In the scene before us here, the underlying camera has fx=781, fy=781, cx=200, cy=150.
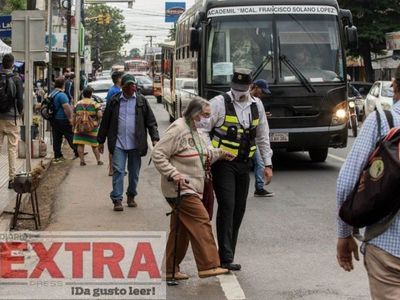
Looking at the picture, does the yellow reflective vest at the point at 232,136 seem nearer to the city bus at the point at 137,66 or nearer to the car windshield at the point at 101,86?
the car windshield at the point at 101,86

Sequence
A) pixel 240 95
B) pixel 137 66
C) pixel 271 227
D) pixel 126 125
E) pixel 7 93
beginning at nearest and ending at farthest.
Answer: pixel 240 95 < pixel 271 227 < pixel 126 125 < pixel 7 93 < pixel 137 66

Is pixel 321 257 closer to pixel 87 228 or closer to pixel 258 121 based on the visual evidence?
pixel 258 121

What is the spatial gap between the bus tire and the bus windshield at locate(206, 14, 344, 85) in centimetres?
188

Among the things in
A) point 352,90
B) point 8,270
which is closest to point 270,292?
point 8,270

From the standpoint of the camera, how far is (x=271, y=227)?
9.30m

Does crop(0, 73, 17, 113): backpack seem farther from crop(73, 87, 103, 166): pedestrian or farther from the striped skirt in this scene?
the striped skirt

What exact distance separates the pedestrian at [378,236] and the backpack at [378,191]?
33 millimetres

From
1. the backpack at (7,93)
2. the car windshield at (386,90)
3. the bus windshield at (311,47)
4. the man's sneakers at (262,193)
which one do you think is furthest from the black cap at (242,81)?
the car windshield at (386,90)

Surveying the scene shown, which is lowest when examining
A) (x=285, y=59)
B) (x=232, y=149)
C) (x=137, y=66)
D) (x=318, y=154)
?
(x=318, y=154)

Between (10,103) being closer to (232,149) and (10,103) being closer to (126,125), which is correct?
(126,125)

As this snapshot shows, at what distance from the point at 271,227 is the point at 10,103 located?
14.6 ft

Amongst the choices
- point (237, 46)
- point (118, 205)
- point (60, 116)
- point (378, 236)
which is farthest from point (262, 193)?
point (378, 236)

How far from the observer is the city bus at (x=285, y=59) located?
1391 centimetres

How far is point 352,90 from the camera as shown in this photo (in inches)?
1054
